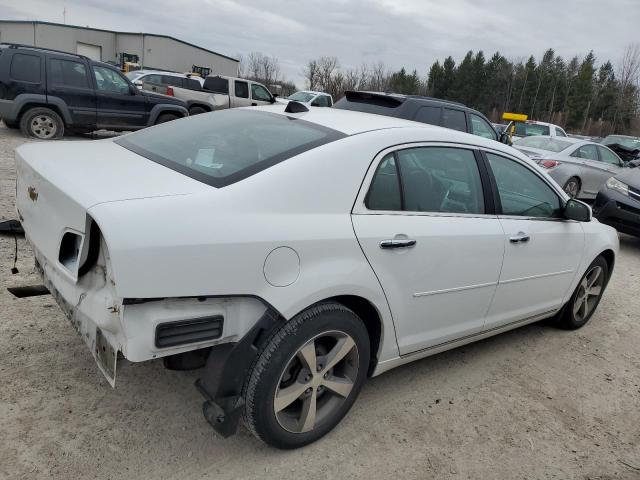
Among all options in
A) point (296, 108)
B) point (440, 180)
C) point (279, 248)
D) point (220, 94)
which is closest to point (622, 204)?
point (440, 180)

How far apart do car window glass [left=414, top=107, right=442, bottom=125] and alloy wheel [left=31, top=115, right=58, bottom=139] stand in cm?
763

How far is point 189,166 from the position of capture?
2.55 metres

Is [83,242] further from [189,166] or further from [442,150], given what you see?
[442,150]

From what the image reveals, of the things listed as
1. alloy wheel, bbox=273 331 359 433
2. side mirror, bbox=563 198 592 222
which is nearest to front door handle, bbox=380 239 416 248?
alloy wheel, bbox=273 331 359 433

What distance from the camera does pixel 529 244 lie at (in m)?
3.46

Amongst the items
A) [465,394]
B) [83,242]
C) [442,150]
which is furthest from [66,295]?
[465,394]

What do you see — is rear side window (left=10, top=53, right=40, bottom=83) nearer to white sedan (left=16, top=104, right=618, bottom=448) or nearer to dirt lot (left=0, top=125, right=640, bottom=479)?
dirt lot (left=0, top=125, right=640, bottom=479)

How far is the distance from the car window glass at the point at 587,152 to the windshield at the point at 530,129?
4234 millimetres

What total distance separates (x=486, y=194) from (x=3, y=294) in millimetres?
3464

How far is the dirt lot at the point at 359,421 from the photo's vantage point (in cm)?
241

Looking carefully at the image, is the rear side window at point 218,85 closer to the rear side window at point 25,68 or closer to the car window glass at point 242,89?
the car window glass at point 242,89

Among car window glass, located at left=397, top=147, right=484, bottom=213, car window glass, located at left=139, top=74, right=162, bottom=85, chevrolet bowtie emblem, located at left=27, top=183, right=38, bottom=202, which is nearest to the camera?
chevrolet bowtie emblem, located at left=27, top=183, right=38, bottom=202

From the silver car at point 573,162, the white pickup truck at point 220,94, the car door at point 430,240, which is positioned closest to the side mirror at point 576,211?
the car door at point 430,240

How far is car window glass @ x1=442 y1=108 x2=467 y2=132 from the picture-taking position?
8062 mm
